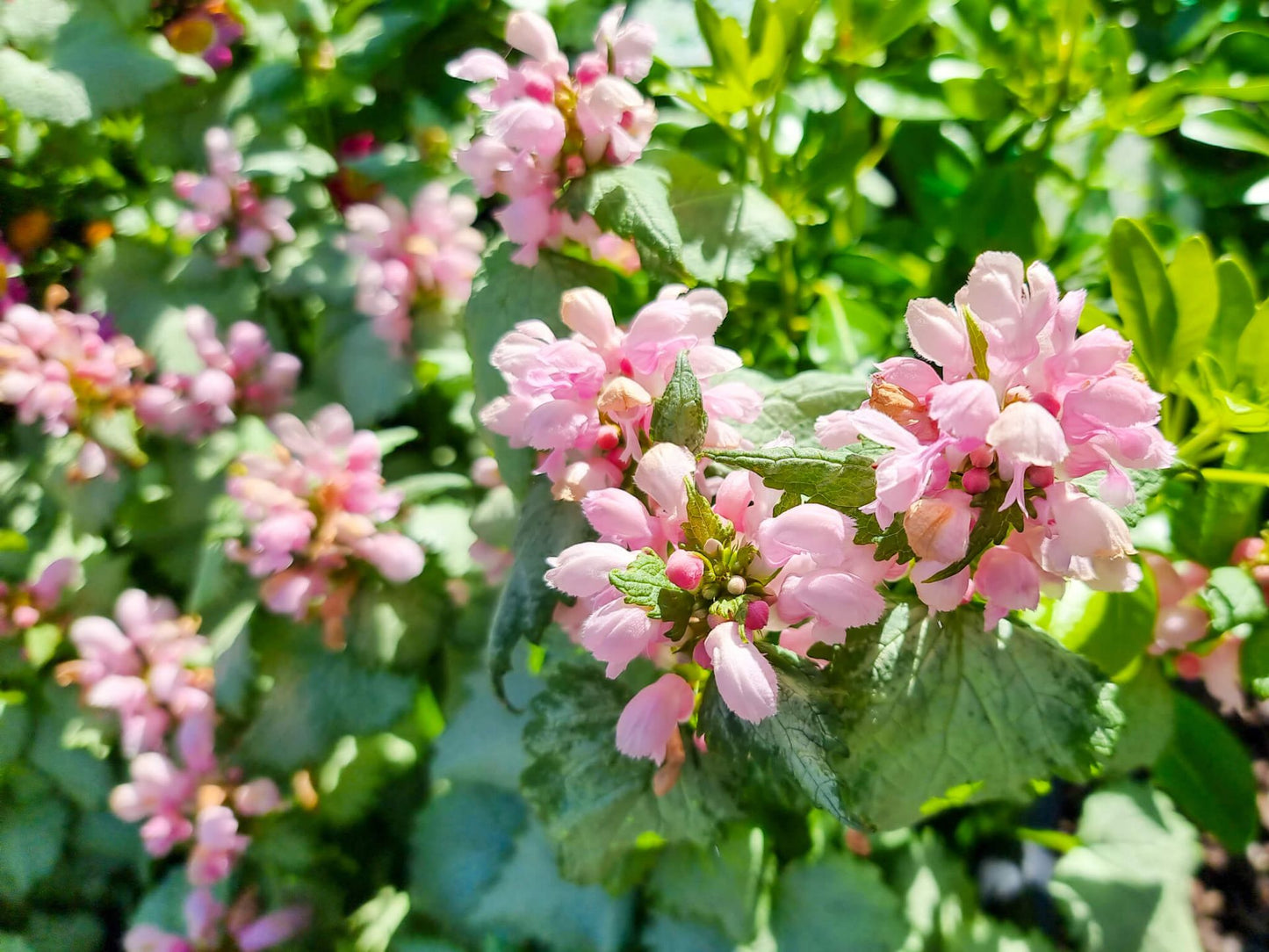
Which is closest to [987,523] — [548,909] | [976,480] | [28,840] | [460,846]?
[976,480]

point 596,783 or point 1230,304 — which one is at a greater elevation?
point 1230,304

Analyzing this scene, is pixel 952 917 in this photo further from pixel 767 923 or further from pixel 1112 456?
pixel 1112 456

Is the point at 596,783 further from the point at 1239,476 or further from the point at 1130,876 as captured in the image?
the point at 1130,876

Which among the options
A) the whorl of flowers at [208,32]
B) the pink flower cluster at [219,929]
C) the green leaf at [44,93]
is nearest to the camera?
the pink flower cluster at [219,929]

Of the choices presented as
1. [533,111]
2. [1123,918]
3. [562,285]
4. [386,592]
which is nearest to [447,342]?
[386,592]

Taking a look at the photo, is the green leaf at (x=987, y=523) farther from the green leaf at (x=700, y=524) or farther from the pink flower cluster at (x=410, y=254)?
the pink flower cluster at (x=410, y=254)

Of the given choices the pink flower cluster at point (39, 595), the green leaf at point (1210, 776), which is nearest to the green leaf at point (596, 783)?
the green leaf at point (1210, 776)
